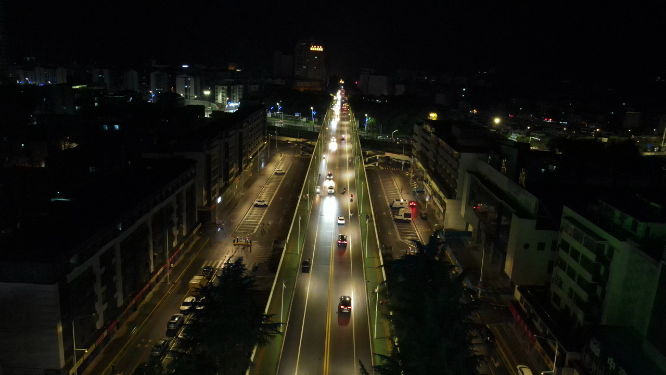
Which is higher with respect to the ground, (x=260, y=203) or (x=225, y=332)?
(x=225, y=332)

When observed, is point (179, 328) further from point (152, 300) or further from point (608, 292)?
point (608, 292)

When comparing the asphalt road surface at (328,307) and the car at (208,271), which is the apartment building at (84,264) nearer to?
the car at (208,271)

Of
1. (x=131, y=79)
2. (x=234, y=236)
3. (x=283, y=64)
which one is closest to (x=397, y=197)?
(x=234, y=236)

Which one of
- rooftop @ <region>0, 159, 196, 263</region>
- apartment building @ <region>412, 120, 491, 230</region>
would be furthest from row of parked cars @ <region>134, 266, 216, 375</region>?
apartment building @ <region>412, 120, 491, 230</region>

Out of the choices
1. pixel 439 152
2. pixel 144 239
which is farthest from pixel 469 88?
pixel 144 239

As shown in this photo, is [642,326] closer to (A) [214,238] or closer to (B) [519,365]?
(B) [519,365]
